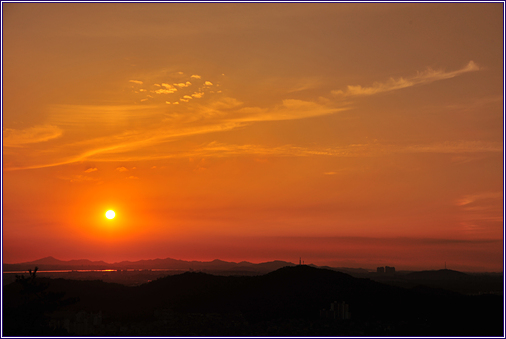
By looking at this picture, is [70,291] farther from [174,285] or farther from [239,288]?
[239,288]

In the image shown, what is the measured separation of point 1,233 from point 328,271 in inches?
1536

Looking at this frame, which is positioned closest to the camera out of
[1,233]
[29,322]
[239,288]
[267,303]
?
[1,233]

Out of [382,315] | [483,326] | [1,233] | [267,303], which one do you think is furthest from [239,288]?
[1,233]

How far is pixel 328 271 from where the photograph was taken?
56906 millimetres

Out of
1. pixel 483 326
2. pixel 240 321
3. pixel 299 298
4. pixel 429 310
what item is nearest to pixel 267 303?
pixel 299 298

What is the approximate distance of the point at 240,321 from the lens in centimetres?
4075

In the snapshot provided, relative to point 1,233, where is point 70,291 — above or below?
below

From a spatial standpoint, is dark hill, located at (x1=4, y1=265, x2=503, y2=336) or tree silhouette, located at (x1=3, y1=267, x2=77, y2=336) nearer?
tree silhouette, located at (x1=3, y1=267, x2=77, y2=336)

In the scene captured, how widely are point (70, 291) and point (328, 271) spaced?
3045 cm

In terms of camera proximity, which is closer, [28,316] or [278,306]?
[28,316]

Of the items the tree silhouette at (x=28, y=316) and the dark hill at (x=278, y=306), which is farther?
the dark hill at (x=278, y=306)

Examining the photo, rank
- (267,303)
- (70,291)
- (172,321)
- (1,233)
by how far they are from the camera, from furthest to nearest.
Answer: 1. (70,291)
2. (267,303)
3. (172,321)
4. (1,233)

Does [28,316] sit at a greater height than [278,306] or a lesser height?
greater

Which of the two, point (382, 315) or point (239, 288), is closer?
point (382, 315)
